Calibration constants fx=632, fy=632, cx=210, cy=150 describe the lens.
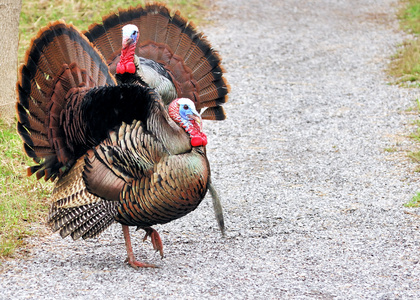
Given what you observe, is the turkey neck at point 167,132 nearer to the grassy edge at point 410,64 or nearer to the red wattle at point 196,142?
the red wattle at point 196,142

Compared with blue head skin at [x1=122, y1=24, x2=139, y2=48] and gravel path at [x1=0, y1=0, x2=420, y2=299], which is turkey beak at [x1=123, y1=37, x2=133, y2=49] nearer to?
blue head skin at [x1=122, y1=24, x2=139, y2=48]

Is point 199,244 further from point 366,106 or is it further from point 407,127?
point 366,106

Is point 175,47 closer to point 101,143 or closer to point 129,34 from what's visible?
point 129,34

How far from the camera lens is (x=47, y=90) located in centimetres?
450

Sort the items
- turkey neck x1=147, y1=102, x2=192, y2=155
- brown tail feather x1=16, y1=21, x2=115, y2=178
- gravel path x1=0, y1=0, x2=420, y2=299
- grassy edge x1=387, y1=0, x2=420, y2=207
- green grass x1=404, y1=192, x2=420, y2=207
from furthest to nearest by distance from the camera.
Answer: grassy edge x1=387, y1=0, x2=420, y2=207, green grass x1=404, y1=192, x2=420, y2=207, brown tail feather x1=16, y1=21, x2=115, y2=178, turkey neck x1=147, y1=102, x2=192, y2=155, gravel path x1=0, y1=0, x2=420, y2=299

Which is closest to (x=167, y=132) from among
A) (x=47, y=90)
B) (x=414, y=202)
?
(x=47, y=90)

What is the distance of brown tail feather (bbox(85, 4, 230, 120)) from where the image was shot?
604cm

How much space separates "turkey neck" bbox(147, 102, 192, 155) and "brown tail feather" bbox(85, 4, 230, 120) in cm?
179

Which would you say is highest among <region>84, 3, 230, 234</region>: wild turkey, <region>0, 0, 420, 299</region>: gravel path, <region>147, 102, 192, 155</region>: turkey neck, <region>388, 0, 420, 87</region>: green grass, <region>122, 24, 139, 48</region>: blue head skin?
<region>147, 102, 192, 155</region>: turkey neck

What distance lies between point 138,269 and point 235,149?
3089 mm

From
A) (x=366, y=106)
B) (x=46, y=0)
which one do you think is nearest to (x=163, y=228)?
(x=366, y=106)

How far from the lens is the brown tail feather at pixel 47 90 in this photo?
445 centimetres

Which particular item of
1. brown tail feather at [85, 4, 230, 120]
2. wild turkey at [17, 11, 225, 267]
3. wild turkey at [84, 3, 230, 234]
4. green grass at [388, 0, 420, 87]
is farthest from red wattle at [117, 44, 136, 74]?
green grass at [388, 0, 420, 87]

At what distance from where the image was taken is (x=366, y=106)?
860cm
